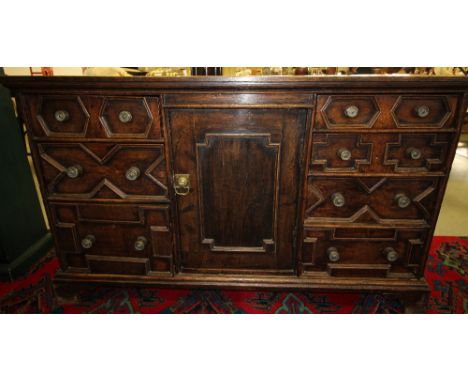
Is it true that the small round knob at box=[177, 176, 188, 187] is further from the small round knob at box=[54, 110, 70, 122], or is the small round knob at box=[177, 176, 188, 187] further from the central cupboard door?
the small round knob at box=[54, 110, 70, 122]

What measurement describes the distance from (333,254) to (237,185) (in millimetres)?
610

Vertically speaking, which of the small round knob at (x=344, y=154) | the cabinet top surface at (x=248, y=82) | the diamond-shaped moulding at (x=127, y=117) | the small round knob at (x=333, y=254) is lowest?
the small round knob at (x=333, y=254)

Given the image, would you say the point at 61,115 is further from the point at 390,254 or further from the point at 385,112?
the point at 390,254

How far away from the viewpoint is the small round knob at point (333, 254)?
138 centimetres

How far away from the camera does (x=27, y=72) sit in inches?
153

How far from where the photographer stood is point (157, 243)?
56.0 inches

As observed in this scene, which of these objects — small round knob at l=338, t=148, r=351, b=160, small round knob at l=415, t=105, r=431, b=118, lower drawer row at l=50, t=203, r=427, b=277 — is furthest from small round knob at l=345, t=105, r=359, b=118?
lower drawer row at l=50, t=203, r=427, b=277

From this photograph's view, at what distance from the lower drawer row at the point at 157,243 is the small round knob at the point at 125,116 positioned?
1.39 ft

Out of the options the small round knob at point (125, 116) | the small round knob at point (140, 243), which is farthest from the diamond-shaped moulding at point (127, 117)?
the small round knob at point (140, 243)

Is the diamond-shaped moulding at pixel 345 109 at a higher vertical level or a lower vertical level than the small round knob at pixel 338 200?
higher

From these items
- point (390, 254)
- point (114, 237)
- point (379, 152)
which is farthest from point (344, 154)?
point (114, 237)

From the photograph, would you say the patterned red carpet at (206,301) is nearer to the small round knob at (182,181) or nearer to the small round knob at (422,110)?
the small round knob at (182,181)

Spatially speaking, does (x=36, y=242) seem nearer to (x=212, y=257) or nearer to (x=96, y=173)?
(x=96, y=173)
